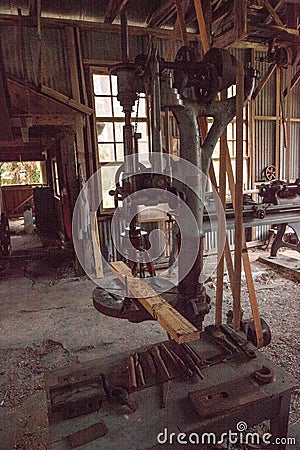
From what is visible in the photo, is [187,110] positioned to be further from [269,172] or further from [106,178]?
[269,172]

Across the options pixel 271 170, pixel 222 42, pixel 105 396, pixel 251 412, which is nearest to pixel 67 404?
pixel 105 396

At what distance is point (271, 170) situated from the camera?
18.7 ft

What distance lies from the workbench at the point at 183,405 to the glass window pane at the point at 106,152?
352cm

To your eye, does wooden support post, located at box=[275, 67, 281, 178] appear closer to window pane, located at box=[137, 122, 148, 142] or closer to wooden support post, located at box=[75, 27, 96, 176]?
window pane, located at box=[137, 122, 148, 142]

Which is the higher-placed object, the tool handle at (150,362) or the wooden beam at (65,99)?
the wooden beam at (65,99)

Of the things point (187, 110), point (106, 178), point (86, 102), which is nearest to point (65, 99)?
point (86, 102)

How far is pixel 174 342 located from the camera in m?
1.73

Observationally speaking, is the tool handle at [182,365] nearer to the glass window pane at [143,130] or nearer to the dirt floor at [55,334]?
the dirt floor at [55,334]

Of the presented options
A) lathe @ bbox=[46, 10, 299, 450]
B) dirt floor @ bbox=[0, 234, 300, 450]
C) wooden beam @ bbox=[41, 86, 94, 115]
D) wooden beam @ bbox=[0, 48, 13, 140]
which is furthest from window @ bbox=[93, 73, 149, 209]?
lathe @ bbox=[46, 10, 299, 450]

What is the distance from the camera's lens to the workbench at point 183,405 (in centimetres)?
117

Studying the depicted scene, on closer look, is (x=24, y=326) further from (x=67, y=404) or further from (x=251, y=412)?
(x=251, y=412)

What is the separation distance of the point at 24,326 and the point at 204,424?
243 cm

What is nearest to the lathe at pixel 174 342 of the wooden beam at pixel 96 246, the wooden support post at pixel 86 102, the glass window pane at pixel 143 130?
the wooden beam at pixel 96 246

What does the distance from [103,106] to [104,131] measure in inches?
13.1
